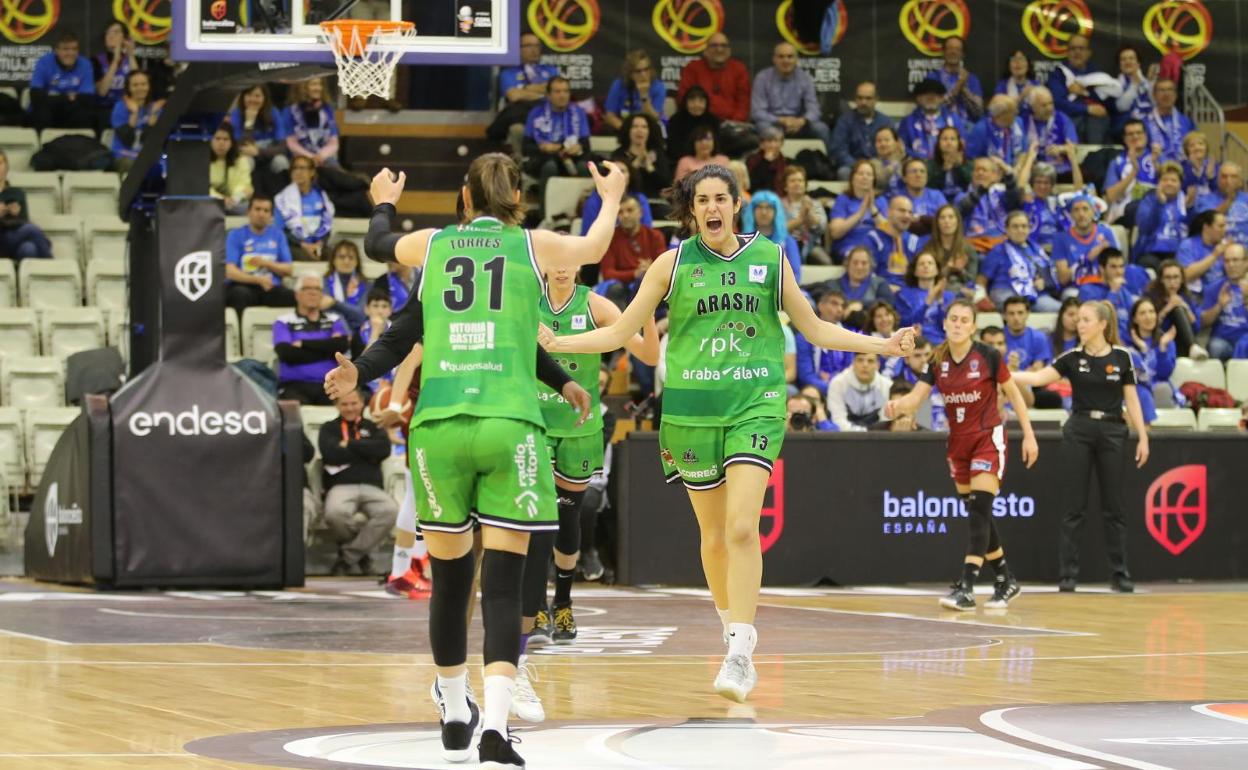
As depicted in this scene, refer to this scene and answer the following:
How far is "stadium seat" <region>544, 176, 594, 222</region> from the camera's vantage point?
19.5 metres

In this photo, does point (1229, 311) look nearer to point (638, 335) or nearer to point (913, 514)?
point (913, 514)

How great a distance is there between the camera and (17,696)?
8.27 m

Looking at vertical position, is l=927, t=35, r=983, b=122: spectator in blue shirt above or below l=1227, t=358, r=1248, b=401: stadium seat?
above

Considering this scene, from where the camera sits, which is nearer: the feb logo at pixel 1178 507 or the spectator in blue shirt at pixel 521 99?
the feb logo at pixel 1178 507

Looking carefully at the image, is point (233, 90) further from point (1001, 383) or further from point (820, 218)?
point (820, 218)

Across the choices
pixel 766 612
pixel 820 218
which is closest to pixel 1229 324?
pixel 820 218

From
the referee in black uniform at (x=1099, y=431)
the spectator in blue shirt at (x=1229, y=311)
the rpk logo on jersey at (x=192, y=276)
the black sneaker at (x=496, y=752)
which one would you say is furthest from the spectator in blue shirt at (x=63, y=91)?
the black sneaker at (x=496, y=752)

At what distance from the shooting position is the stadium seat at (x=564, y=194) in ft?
64.0

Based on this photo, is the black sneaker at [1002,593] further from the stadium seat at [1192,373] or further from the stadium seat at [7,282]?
the stadium seat at [7,282]

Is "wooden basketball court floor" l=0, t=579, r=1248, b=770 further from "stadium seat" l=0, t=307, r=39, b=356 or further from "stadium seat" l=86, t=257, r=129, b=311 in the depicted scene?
"stadium seat" l=86, t=257, r=129, b=311

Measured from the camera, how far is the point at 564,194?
64.3 feet

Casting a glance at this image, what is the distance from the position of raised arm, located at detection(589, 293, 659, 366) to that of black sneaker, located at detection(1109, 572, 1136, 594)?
702 centimetres

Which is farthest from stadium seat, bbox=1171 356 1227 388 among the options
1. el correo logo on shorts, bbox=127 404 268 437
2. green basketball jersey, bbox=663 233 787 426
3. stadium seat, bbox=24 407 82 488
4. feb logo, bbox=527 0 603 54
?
green basketball jersey, bbox=663 233 787 426

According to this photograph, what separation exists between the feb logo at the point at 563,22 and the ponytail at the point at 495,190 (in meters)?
16.7
